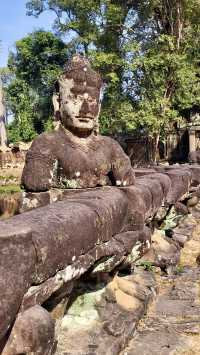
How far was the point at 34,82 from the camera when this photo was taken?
31.0 metres

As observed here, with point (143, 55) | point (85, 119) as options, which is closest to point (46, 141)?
point (85, 119)

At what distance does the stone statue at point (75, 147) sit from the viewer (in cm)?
352

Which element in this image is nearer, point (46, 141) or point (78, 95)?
point (46, 141)

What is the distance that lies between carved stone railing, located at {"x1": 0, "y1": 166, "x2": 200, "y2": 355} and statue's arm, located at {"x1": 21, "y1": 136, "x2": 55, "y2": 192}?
0.24 feet

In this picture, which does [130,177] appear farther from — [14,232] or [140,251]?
[14,232]

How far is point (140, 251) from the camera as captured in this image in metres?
3.83

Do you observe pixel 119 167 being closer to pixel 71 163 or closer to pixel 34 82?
pixel 71 163

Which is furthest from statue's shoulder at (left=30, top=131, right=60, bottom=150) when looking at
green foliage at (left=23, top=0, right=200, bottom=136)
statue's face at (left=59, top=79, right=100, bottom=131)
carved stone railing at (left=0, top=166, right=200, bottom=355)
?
green foliage at (left=23, top=0, right=200, bottom=136)

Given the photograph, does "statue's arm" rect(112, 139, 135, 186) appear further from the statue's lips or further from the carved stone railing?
the statue's lips

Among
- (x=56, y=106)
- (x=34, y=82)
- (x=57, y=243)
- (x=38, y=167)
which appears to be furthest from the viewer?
(x=34, y=82)

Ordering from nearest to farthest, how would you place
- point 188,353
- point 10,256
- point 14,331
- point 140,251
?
point 10,256 < point 14,331 < point 188,353 < point 140,251

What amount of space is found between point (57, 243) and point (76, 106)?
174cm

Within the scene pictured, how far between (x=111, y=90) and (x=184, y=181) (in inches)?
569

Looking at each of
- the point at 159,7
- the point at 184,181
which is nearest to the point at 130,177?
the point at 184,181
